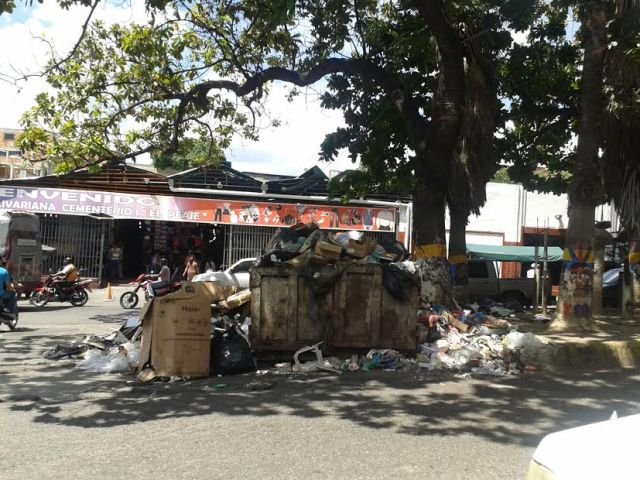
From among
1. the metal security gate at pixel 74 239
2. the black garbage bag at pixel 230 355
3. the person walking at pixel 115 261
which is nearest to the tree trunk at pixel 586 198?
the black garbage bag at pixel 230 355

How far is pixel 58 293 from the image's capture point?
655 inches

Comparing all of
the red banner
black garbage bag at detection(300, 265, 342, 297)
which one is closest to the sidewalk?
black garbage bag at detection(300, 265, 342, 297)

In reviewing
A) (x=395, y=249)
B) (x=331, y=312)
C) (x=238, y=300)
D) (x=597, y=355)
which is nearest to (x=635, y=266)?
(x=597, y=355)

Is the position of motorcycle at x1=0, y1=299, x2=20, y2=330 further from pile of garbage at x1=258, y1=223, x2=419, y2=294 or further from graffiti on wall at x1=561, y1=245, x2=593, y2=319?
graffiti on wall at x1=561, y1=245, x2=593, y2=319

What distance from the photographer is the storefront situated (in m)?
21.9

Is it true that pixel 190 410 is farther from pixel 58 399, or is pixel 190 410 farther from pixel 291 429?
pixel 58 399

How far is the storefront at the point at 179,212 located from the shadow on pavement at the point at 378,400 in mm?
15146

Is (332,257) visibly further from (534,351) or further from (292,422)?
(292,422)

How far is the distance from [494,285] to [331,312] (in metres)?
10.8

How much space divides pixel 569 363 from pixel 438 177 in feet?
13.2

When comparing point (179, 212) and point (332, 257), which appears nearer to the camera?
point (332, 257)

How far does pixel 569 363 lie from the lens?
8203mm

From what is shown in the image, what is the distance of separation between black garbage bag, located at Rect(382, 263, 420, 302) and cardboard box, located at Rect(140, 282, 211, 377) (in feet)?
8.59

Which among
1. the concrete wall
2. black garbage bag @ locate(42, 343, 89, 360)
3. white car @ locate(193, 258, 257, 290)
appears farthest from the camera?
the concrete wall
